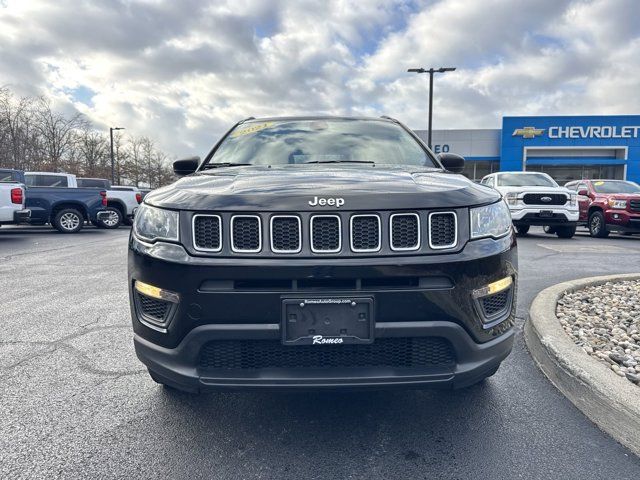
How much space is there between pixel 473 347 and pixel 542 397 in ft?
3.29

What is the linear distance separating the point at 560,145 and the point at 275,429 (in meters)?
34.9

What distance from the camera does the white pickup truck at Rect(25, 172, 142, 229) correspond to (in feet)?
44.9

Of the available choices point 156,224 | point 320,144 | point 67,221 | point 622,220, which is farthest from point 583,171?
point 156,224

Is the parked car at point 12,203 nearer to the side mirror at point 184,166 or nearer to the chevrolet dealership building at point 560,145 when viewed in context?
the side mirror at point 184,166

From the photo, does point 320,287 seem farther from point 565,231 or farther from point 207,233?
point 565,231

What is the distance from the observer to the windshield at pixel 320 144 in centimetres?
307

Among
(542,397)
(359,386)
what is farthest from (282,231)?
(542,397)

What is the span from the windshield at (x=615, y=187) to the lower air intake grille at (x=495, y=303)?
12547mm

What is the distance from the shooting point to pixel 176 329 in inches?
73.7

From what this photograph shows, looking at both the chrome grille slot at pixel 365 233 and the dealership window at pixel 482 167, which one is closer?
the chrome grille slot at pixel 365 233

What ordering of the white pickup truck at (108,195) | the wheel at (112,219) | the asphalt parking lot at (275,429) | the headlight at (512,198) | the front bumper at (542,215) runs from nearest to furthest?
1. the asphalt parking lot at (275,429)
2. the front bumper at (542,215)
3. the headlight at (512,198)
4. the white pickup truck at (108,195)
5. the wheel at (112,219)

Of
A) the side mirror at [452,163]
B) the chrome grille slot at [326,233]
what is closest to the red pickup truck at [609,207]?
the side mirror at [452,163]

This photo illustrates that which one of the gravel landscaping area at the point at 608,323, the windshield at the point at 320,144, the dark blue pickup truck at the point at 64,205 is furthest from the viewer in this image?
the dark blue pickup truck at the point at 64,205

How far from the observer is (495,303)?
6.53 feet
